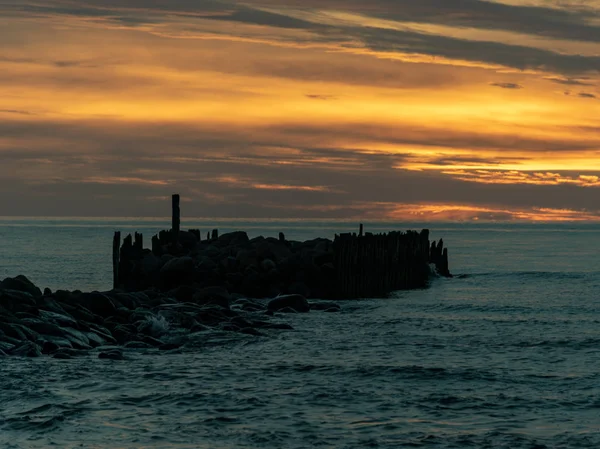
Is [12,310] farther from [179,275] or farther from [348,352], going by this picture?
[179,275]

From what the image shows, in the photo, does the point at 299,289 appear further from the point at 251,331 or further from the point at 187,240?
the point at 251,331

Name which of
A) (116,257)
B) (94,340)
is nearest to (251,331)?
(94,340)

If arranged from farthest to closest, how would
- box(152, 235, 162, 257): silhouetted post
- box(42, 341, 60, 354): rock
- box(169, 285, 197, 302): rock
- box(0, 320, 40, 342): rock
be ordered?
1. box(152, 235, 162, 257): silhouetted post
2. box(169, 285, 197, 302): rock
3. box(0, 320, 40, 342): rock
4. box(42, 341, 60, 354): rock

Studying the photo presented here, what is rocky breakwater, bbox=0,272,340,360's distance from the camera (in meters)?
17.3

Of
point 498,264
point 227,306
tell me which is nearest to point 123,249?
point 227,306

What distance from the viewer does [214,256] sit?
108 feet

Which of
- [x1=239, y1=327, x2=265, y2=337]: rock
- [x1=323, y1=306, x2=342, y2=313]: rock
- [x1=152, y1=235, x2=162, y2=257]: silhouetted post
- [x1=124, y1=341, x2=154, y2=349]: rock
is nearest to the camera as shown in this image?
[x1=124, y1=341, x2=154, y2=349]: rock

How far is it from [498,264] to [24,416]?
155 feet

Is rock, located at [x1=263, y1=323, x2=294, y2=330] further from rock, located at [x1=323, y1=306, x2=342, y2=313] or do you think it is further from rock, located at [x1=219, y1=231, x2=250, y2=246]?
rock, located at [x1=219, y1=231, x2=250, y2=246]

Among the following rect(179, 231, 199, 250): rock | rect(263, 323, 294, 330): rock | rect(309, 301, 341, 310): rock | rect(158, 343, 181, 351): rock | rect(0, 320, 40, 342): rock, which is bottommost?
rect(158, 343, 181, 351): rock

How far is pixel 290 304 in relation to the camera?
25766 millimetres

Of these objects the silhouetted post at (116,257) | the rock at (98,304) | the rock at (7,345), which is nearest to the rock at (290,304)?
the rock at (98,304)

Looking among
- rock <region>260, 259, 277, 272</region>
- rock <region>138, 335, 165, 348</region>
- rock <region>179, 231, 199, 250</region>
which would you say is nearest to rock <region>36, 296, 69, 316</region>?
rock <region>138, 335, 165, 348</region>

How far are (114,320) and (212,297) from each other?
5.00 m
